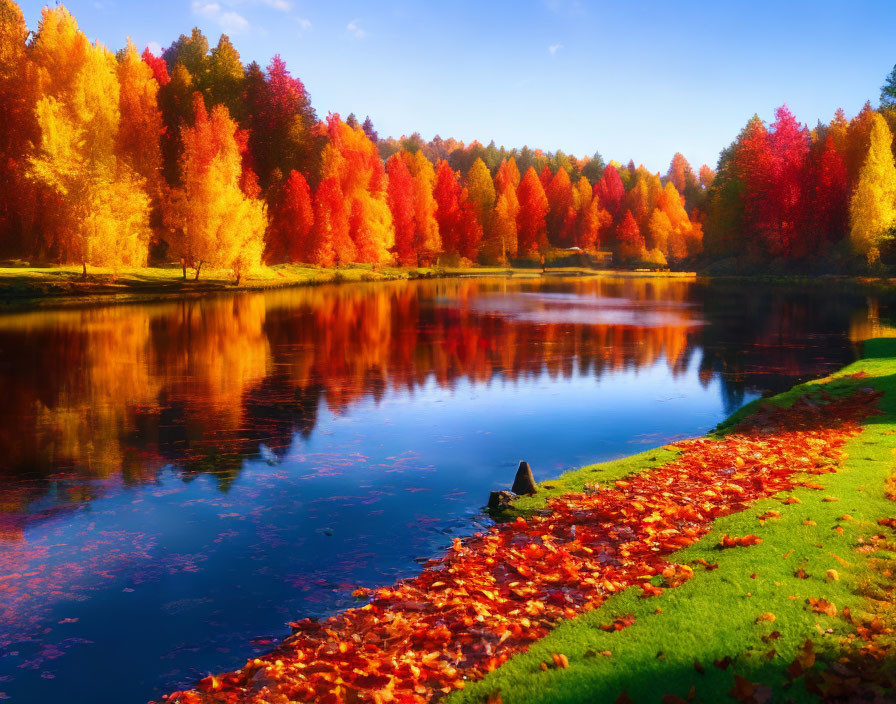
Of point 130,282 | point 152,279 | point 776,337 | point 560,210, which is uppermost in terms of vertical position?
point 560,210

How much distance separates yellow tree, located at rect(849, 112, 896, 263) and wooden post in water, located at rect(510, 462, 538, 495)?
68.2 meters

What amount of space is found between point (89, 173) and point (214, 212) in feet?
30.4

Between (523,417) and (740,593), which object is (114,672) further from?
(523,417)

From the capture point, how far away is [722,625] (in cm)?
642

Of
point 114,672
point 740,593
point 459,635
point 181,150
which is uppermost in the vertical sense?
point 181,150

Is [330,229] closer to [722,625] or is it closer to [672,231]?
[672,231]

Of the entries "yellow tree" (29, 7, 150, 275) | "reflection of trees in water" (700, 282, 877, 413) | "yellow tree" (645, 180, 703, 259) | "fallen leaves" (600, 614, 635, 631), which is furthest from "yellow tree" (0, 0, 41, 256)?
"yellow tree" (645, 180, 703, 259)

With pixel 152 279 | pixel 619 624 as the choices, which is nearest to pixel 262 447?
pixel 619 624

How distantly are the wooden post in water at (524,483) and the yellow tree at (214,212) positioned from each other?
166 feet

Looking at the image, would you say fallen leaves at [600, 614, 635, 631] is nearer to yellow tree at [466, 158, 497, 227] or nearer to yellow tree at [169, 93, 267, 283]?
yellow tree at [169, 93, 267, 283]

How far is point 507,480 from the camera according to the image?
538 inches

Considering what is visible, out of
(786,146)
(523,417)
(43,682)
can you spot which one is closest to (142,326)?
(523,417)

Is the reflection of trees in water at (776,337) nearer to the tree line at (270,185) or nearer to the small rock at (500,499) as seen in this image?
the small rock at (500,499)

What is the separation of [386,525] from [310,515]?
53.1 inches
